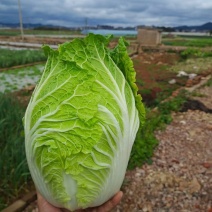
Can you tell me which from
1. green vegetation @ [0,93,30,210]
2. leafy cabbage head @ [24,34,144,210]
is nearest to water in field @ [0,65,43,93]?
green vegetation @ [0,93,30,210]

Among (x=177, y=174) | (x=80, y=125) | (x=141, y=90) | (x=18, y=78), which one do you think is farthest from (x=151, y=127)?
(x=18, y=78)

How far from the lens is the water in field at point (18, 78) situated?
9.49m

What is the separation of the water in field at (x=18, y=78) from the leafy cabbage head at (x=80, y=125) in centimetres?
768

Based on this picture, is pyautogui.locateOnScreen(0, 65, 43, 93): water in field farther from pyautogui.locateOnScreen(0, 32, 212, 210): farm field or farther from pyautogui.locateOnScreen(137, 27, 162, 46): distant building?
pyautogui.locateOnScreen(137, 27, 162, 46): distant building

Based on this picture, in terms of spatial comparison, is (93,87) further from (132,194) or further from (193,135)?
(193,135)

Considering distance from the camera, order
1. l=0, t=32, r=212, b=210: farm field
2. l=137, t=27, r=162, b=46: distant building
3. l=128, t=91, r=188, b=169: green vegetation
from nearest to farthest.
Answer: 1. l=0, t=32, r=212, b=210: farm field
2. l=128, t=91, r=188, b=169: green vegetation
3. l=137, t=27, r=162, b=46: distant building

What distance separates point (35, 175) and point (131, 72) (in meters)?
0.99

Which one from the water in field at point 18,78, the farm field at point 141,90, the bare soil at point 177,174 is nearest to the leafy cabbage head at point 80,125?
the farm field at point 141,90

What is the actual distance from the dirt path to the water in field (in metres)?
6.04

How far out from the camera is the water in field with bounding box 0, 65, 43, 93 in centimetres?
949

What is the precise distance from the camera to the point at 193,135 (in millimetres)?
5297

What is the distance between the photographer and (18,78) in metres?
10.9

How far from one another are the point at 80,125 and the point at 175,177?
9.42ft

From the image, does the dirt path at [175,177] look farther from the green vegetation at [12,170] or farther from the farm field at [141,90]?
the green vegetation at [12,170]
